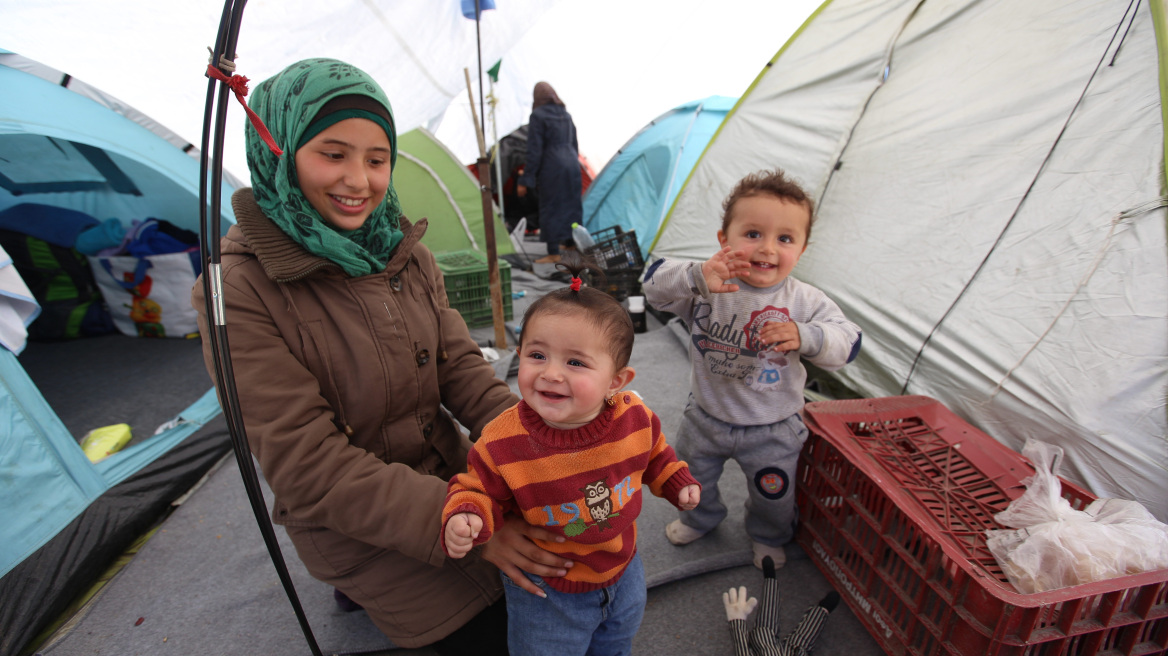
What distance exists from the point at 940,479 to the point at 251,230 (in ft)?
6.30

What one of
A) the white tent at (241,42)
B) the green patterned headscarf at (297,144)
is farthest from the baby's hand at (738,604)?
the white tent at (241,42)

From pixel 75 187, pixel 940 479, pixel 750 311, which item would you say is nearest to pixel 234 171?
pixel 75 187

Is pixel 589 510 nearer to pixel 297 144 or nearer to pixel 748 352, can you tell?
pixel 748 352

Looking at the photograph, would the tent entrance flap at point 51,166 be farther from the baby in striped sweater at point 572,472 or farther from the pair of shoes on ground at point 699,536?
the pair of shoes on ground at point 699,536

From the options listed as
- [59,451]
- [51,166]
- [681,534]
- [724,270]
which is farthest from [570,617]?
[51,166]

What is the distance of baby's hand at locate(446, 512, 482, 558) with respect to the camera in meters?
0.91

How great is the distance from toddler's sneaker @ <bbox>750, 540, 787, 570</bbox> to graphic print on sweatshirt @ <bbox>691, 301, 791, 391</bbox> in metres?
0.55

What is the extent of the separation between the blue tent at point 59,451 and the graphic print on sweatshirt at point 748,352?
2.10 meters

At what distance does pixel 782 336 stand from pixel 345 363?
3.60 feet

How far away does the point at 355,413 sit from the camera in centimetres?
121

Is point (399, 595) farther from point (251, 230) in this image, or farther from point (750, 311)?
point (750, 311)

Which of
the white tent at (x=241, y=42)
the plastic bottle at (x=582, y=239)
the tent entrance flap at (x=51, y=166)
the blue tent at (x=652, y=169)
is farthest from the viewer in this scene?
the blue tent at (x=652, y=169)

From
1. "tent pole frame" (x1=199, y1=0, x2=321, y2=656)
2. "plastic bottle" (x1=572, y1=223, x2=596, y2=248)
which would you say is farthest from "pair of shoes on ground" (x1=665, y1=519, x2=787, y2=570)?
"plastic bottle" (x1=572, y1=223, x2=596, y2=248)

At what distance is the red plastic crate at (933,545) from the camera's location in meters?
1.08
